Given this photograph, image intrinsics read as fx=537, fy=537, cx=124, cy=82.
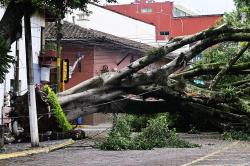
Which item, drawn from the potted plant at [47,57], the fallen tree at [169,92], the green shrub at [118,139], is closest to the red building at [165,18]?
the potted plant at [47,57]

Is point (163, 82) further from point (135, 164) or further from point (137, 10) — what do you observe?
point (137, 10)

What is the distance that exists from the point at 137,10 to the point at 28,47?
47858mm

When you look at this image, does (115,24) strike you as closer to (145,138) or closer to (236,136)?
(236,136)

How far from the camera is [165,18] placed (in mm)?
60344

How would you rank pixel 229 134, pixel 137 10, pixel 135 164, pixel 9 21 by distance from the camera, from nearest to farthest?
pixel 135 164 < pixel 9 21 < pixel 229 134 < pixel 137 10

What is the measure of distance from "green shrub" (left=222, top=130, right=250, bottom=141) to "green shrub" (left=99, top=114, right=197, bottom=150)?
3.47 m

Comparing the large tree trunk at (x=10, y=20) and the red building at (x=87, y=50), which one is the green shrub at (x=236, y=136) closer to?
the large tree trunk at (x=10, y=20)

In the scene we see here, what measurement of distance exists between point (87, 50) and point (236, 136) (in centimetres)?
1762

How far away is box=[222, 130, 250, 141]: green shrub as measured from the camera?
68.2 ft

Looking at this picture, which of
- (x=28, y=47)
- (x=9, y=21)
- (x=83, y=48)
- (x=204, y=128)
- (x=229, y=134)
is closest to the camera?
(x=9, y=21)

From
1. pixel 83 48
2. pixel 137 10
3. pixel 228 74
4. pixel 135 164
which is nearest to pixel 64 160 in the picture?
pixel 135 164

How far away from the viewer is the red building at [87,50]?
1399 inches

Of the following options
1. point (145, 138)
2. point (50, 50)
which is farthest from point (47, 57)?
point (145, 138)

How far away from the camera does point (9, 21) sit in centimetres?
1478
